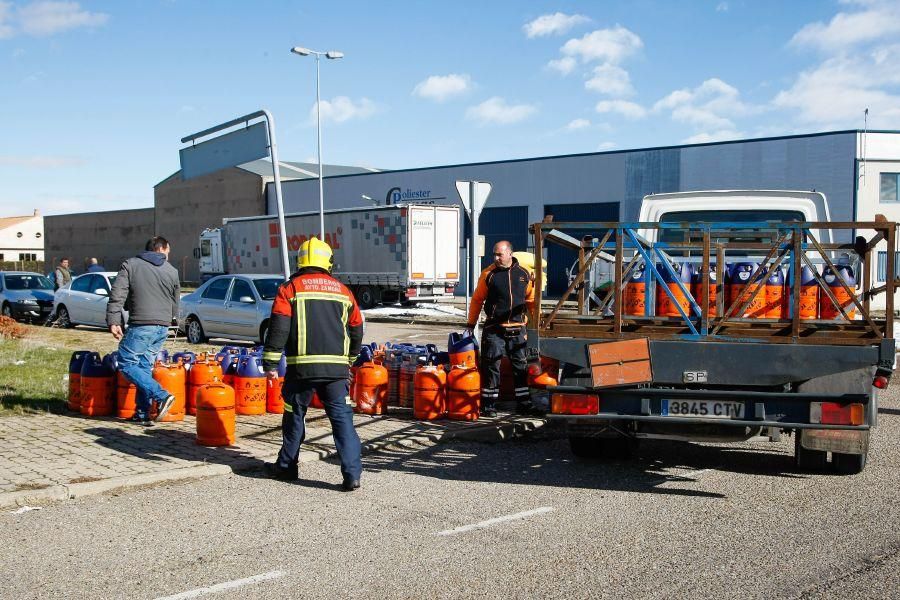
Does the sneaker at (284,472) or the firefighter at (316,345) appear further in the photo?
the sneaker at (284,472)

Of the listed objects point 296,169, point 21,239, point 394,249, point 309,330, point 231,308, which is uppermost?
point 296,169

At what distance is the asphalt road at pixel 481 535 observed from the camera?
474 centimetres

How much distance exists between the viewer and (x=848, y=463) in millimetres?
7215

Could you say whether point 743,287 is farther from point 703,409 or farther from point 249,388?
point 249,388

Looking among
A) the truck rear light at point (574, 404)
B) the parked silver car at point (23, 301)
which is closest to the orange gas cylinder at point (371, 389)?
the truck rear light at point (574, 404)

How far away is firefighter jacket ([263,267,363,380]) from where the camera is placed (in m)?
6.79

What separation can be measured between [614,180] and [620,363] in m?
32.6

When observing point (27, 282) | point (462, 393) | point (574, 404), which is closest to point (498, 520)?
point (574, 404)

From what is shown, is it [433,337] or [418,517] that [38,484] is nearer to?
[418,517]

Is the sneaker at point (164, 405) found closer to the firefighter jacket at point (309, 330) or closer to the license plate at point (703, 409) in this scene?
the firefighter jacket at point (309, 330)

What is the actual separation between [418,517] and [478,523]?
0.43 metres

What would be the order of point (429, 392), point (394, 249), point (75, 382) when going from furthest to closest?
point (394, 249)
point (75, 382)
point (429, 392)

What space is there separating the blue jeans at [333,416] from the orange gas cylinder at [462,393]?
2.74 m

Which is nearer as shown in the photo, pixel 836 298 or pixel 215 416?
pixel 836 298
